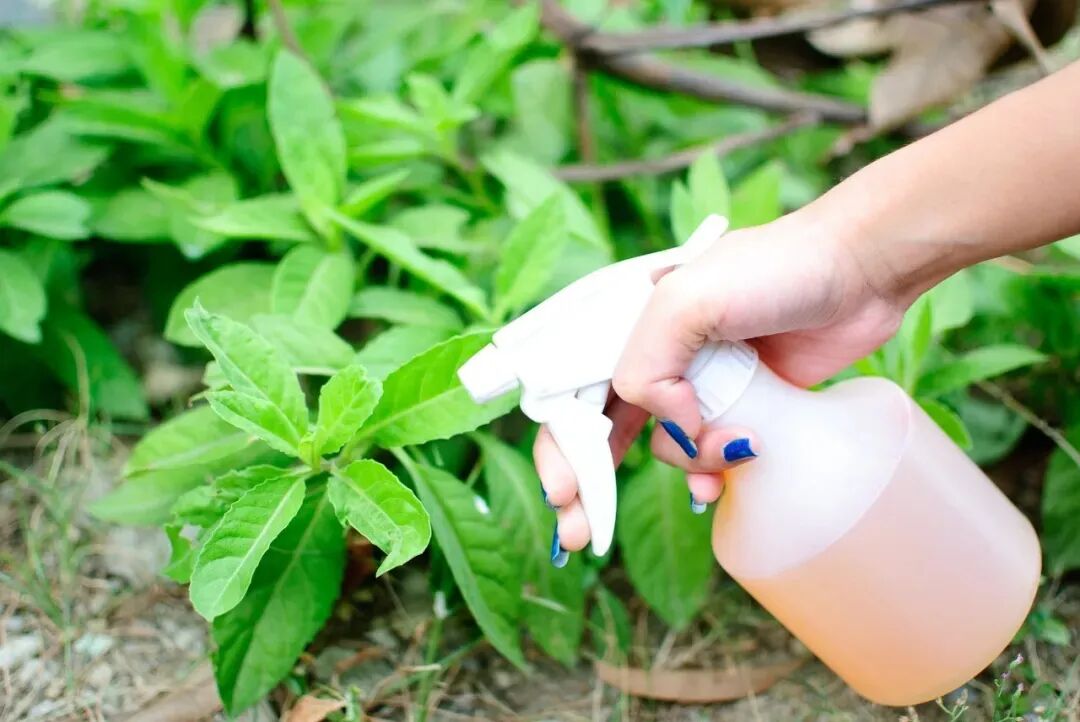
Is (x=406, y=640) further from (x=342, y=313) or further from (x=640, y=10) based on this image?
(x=640, y=10)

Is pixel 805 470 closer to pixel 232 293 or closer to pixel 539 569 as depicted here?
pixel 539 569

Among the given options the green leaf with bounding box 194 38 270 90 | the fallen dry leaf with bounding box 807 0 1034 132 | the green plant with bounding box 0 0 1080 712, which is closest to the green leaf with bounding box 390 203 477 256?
the green plant with bounding box 0 0 1080 712

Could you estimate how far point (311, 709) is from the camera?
1086 mm

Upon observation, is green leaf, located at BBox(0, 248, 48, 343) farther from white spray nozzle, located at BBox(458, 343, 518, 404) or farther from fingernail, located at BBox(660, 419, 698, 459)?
fingernail, located at BBox(660, 419, 698, 459)

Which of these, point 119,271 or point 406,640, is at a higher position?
point 119,271

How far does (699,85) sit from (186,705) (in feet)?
4.08

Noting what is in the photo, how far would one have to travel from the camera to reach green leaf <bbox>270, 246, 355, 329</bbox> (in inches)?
47.2

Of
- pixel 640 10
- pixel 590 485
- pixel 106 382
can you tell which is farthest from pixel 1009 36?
pixel 106 382

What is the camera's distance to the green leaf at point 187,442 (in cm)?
110

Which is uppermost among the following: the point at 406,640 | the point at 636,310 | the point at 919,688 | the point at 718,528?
the point at 636,310

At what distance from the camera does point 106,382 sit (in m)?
1.42

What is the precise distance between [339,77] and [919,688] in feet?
4.18

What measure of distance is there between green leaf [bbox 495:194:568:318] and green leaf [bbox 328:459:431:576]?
0.31 meters

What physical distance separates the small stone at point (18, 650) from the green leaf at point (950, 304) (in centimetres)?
117
